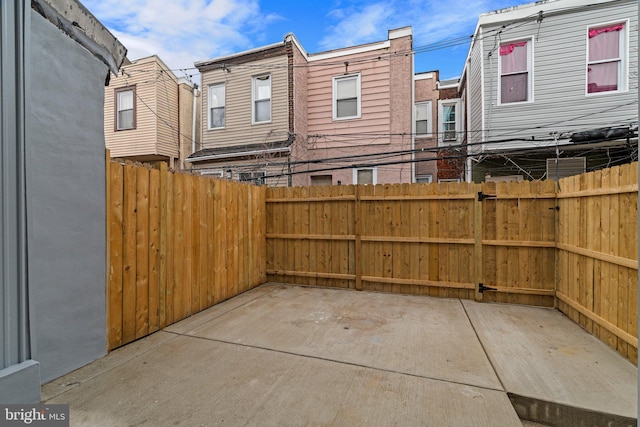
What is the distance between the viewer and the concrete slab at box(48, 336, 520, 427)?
206 cm

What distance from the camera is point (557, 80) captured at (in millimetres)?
7383

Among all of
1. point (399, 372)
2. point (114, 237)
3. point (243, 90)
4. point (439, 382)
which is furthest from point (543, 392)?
point (243, 90)

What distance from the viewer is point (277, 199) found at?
5.98 metres

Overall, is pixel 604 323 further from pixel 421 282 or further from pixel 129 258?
pixel 129 258

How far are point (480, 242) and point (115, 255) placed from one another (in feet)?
15.8

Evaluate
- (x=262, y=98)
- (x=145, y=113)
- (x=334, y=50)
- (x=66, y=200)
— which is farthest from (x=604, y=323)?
(x=145, y=113)

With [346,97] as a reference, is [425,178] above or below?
below

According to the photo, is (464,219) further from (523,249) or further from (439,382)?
(439,382)

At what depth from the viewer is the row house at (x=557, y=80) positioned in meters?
6.91

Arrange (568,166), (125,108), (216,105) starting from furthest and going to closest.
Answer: (125,108), (216,105), (568,166)

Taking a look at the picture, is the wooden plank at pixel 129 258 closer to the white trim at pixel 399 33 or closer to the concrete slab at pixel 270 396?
the concrete slab at pixel 270 396

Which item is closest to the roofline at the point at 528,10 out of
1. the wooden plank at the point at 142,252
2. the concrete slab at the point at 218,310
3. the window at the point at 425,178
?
the window at the point at 425,178

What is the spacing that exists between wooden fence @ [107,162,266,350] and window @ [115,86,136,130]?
326 inches

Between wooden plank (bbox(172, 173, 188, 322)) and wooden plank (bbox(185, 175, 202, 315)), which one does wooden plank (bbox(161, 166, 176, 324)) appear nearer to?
wooden plank (bbox(172, 173, 188, 322))
